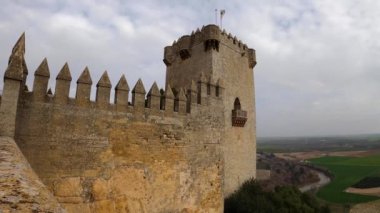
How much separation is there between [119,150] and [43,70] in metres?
2.71

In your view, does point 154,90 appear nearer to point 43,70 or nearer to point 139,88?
point 139,88

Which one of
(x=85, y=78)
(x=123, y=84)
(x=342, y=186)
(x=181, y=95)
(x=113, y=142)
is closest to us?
(x=85, y=78)

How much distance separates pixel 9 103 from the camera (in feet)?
18.3

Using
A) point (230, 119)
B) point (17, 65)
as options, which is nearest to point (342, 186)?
point (230, 119)

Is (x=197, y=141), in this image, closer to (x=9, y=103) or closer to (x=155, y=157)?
(x=155, y=157)

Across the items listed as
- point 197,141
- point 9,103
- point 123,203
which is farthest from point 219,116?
point 9,103

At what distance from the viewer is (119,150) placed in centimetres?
727

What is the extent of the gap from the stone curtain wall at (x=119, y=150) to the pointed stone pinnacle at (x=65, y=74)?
283 mm

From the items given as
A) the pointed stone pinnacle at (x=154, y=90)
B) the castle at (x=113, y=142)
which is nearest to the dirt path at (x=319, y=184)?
the castle at (x=113, y=142)

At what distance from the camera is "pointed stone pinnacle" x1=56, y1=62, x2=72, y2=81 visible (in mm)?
6593

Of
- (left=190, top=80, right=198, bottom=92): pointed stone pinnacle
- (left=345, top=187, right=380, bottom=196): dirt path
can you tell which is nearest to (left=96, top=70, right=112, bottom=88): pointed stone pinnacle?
(left=190, top=80, right=198, bottom=92): pointed stone pinnacle

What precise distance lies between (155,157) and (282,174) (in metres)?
40.2

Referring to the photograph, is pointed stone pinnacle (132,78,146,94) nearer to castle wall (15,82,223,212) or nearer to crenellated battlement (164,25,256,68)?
castle wall (15,82,223,212)

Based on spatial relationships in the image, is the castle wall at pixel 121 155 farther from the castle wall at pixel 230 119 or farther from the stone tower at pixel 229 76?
the castle wall at pixel 230 119
